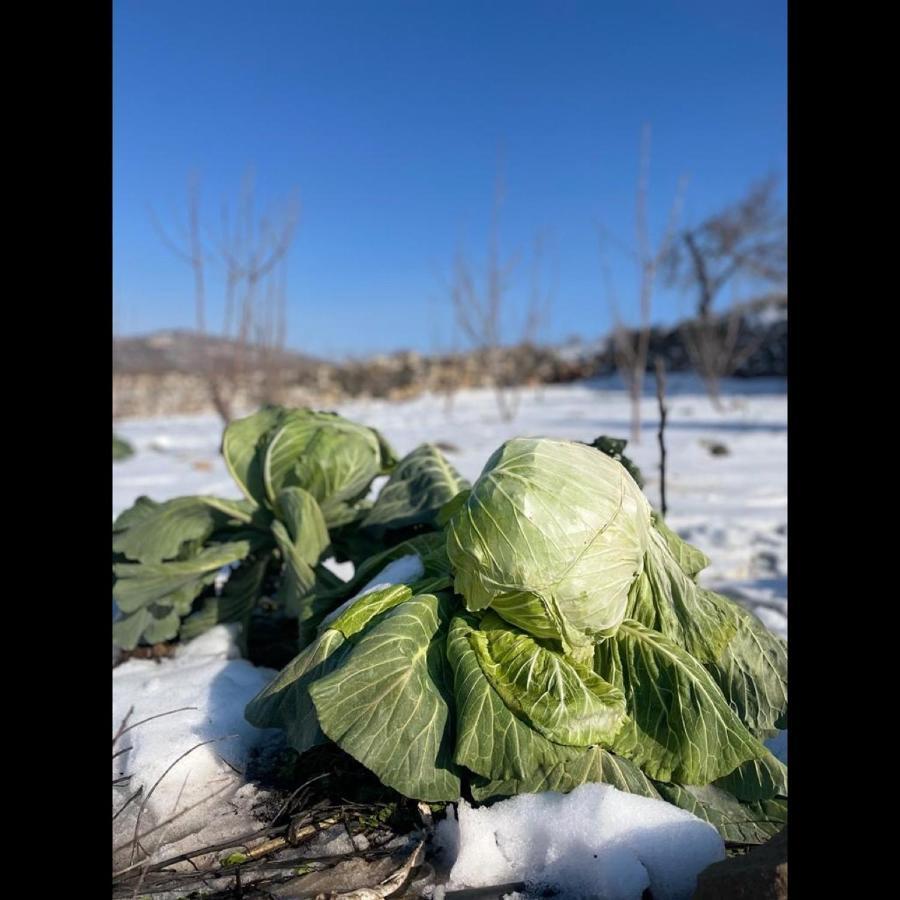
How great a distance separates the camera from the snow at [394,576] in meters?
1.62

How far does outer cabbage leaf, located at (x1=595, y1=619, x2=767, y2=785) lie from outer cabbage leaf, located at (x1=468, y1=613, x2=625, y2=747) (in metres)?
0.07

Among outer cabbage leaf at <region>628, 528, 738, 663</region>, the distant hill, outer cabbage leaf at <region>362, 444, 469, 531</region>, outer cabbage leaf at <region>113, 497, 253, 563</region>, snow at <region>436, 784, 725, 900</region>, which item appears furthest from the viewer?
the distant hill

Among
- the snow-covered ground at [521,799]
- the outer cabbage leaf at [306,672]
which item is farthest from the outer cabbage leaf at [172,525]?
the outer cabbage leaf at [306,672]

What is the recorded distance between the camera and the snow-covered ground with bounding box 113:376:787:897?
119 centimetres

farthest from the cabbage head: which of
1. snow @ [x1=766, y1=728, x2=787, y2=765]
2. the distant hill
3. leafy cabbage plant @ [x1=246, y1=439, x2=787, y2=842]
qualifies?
the distant hill

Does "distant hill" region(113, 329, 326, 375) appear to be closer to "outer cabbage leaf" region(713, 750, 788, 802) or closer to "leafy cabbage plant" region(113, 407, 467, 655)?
"leafy cabbage plant" region(113, 407, 467, 655)

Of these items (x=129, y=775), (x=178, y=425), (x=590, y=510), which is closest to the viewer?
(x=590, y=510)

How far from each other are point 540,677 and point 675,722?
267 mm

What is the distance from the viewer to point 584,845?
1.17 m

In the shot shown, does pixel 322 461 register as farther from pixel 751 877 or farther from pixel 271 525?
pixel 751 877
